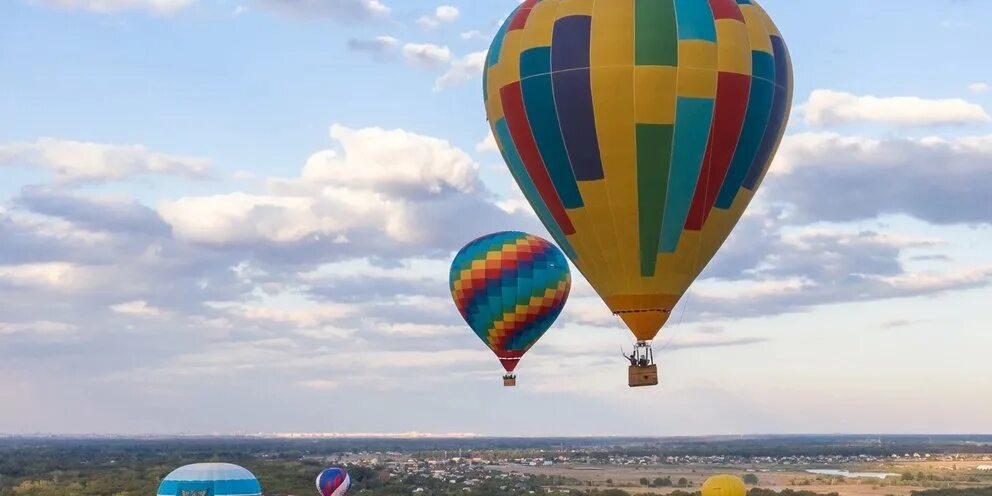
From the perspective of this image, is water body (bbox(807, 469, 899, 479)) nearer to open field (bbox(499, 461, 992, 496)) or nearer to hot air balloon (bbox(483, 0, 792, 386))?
open field (bbox(499, 461, 992, 496))

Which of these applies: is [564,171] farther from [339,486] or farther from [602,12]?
[339,486]

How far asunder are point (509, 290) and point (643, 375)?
16.7m

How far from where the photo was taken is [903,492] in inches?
3280

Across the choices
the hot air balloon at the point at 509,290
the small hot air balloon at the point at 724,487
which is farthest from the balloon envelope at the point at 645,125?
the hot air balloon at the point at 509,290

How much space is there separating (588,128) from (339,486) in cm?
3404

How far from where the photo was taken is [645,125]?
2475 cm

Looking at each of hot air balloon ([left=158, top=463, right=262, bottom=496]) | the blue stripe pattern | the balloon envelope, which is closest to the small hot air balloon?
the balloon envelope

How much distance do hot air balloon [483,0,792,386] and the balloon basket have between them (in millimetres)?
29

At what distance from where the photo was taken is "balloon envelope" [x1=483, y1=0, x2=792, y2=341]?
976 inches

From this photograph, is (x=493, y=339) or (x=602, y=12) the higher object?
(x=602, y=12)

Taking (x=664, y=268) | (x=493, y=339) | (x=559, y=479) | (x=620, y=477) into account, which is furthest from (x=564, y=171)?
(x=620, y=477)

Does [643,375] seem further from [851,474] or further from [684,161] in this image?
[851,474]

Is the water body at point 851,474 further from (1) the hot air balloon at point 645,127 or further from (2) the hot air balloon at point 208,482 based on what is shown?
(1) the hot air balloon at point 645,127

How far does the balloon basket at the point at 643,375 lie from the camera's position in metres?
24.7
